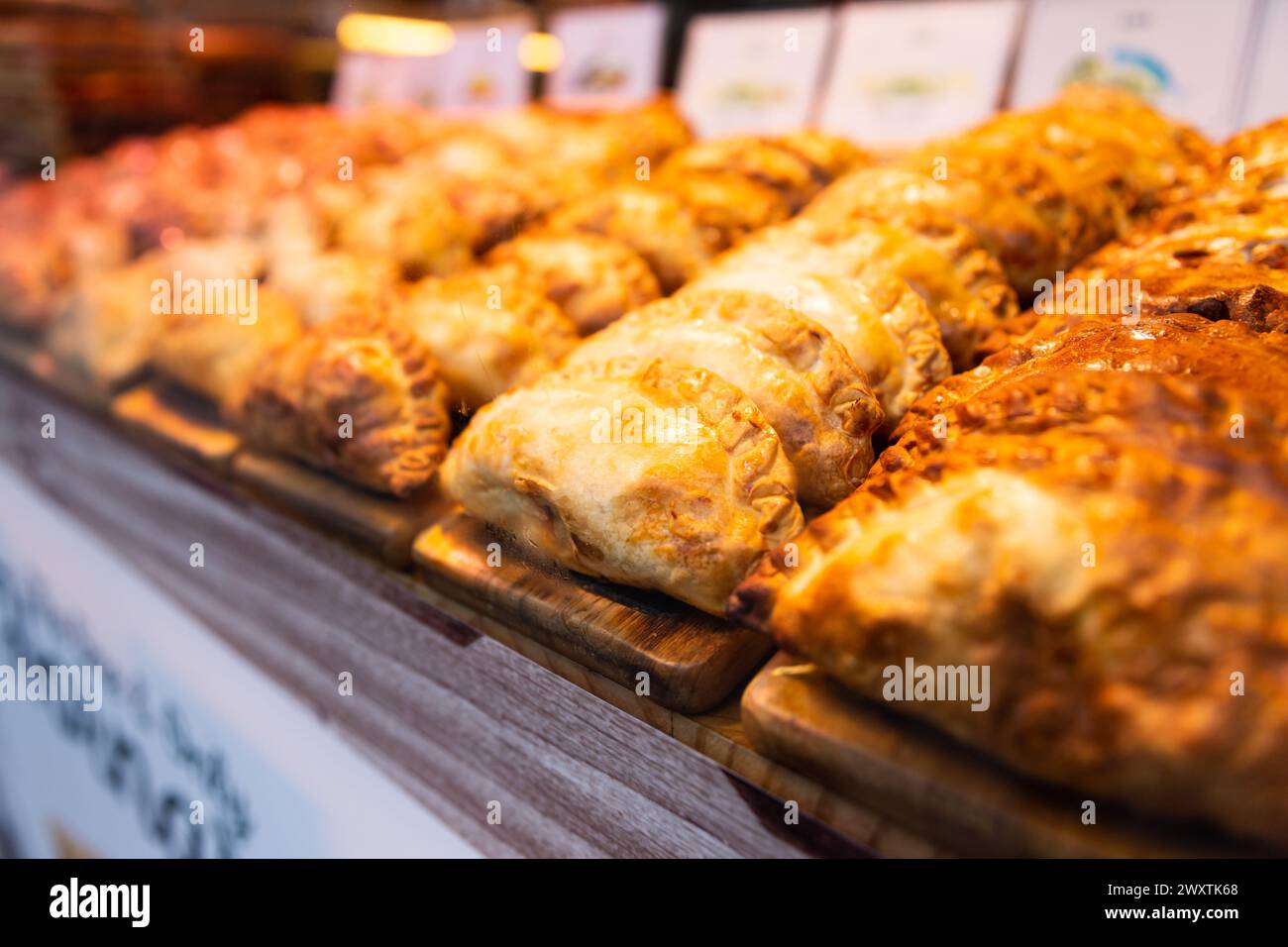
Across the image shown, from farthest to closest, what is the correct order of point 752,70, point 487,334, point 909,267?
point 752,70 < point 487,334 < point 909,267

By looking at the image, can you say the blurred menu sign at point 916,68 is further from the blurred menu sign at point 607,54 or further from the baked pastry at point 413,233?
the baked pastry at point 413,233

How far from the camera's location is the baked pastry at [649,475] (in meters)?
1.68

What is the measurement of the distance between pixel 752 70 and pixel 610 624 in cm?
387

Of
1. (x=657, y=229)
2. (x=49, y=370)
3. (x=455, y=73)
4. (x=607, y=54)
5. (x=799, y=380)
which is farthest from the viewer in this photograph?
(x=455, y=73)

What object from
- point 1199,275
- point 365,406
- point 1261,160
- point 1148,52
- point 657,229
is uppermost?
point 1148,52

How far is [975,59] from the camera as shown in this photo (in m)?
4.05

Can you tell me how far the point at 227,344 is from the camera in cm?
304

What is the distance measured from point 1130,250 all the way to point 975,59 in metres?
2.26

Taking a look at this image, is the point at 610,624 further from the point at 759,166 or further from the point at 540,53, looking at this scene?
the point at 540,53

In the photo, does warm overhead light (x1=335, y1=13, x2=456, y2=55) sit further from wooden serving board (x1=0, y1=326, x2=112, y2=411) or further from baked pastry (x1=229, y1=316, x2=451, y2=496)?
baked pastry (x1=229, y1=316, x2=451, y2=496)

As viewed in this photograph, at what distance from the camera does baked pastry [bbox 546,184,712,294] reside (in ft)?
9.39

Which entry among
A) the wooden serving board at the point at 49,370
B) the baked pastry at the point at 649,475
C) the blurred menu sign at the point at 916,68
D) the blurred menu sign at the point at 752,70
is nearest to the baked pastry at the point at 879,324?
the baked pastry at the point at 649,475

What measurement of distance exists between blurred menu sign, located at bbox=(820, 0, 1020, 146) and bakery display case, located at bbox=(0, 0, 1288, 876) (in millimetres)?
24

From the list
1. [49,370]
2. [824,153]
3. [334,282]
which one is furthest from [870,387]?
[49,370]
